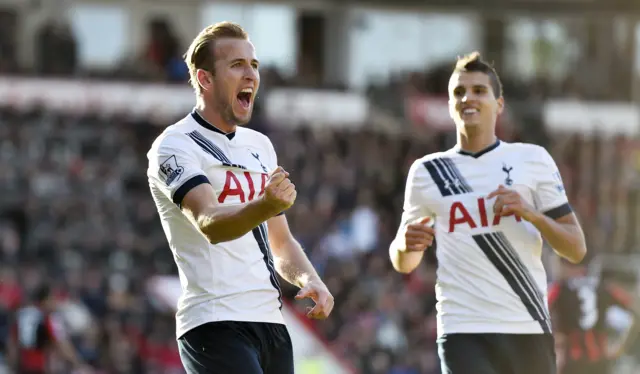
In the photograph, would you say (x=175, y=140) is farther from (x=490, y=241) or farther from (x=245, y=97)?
(x=490, y=241)

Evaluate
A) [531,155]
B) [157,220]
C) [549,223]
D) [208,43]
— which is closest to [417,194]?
[531,155]

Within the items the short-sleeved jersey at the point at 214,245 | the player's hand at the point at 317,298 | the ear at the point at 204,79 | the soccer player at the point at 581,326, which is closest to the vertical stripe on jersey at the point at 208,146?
the short-sleeved jersey at the point at 214,245

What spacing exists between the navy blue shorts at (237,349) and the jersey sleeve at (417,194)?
1687 mm

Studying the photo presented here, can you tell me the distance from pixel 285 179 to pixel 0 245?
566 inches

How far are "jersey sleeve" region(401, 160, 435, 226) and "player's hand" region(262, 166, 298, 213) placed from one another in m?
2.25

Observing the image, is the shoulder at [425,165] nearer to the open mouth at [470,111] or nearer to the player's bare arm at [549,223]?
the open mouth at [470,111]

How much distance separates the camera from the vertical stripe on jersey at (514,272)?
7090mm

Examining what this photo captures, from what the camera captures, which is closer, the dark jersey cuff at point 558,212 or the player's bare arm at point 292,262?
the player's bare arm at point 292,262

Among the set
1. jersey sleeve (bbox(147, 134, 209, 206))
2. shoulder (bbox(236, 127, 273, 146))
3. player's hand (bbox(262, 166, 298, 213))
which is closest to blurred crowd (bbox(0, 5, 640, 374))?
shoulder (bbox(236, 127, 273, 146))

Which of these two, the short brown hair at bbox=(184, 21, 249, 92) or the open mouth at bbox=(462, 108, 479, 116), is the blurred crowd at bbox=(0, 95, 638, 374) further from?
the short brown hair at bbox=(184, 21, 249, 92)

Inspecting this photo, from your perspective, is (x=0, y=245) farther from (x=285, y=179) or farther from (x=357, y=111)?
(x=285, y=179)

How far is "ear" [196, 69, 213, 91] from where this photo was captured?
6.05 m

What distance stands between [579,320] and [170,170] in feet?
19.2

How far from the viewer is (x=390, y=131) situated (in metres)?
27.4
